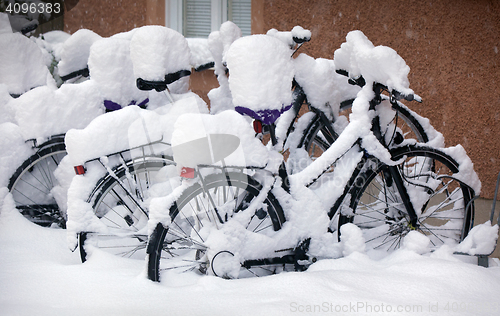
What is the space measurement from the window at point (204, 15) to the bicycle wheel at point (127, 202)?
3.28m

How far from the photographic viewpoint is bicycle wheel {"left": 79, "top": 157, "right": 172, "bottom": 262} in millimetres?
2613

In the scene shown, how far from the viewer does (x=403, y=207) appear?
287cm

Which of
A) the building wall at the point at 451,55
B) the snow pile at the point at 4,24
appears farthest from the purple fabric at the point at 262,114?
the building wall at the point at 451,55

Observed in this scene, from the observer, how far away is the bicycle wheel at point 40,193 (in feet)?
10.9

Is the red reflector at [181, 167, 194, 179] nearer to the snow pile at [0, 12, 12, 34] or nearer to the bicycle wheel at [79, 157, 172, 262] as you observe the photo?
the bicycle wheel at [79, 157, 172, 262]

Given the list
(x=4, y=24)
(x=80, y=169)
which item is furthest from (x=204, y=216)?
(x=4, y=24)

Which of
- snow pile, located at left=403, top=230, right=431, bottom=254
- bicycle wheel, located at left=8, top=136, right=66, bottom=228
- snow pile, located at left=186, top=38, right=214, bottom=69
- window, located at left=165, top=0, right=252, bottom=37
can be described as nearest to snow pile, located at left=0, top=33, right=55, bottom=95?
bicycle wheel, located at left=8, top=136, right=66, bottom=228

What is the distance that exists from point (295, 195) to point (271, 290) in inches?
22.5

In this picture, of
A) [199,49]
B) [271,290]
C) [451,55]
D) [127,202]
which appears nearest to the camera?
[271,290]

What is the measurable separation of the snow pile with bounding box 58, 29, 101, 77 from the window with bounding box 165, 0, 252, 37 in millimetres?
2202

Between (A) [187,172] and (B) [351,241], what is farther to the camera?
(B) [351,241]

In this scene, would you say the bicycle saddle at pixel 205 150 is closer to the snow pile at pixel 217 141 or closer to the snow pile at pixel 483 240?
the snow pile at pixel 217 141

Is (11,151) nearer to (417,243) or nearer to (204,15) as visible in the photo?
(417,243)

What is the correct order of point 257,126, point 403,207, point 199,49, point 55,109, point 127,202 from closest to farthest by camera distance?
point 257,126, point 127,202, point 403,207, point 55,109, point 199,49
